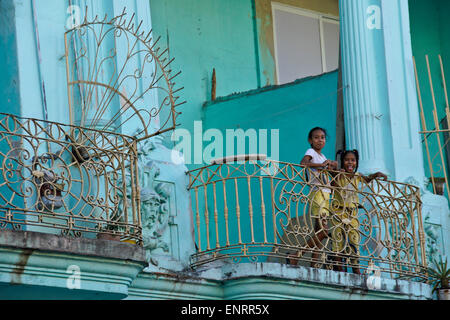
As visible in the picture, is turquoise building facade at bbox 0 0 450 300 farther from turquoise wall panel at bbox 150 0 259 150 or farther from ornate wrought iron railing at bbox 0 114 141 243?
ornate wrought iron railing at bbox 0 114 141 243

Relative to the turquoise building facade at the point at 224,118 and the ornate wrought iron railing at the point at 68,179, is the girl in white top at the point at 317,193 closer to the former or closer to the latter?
the turquoise building facade at the point at 224,118

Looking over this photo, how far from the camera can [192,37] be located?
15.3 metres

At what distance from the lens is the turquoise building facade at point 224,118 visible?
431 inches

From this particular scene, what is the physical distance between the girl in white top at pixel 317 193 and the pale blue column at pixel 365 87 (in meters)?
0.86

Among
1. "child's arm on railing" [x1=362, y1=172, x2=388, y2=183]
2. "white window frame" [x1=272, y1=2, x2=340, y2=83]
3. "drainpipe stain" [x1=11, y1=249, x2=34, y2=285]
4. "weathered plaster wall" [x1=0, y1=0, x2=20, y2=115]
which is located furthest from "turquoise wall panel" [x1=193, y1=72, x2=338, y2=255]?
"drainpipe stain" [x1=11, y1=249, x2=34, y2=285]

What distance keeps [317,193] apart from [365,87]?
5.62 ft

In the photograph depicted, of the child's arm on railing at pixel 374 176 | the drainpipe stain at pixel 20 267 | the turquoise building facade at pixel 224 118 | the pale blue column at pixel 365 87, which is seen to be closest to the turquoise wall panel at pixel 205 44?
the turquoise building facade at pixel 224 118

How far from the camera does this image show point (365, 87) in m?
13.6

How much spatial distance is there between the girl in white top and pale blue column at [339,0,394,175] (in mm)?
862

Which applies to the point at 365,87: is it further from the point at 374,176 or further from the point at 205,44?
the point at 205,44

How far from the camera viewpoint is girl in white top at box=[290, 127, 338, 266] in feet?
40.1

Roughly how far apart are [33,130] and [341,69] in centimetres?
355

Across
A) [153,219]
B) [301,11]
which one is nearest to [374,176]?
[153,219]

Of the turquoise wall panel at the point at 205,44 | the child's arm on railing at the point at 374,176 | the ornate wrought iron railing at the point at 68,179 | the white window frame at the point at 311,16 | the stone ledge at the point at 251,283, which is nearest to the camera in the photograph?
the ornate wrought iron railing at the point at 68,179
